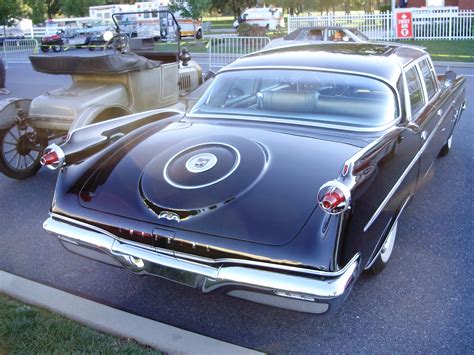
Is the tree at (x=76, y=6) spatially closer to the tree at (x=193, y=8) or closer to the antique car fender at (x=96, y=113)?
the tree at (x=193, y=8)

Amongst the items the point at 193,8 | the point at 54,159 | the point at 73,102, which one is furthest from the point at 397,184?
the point at 193,8

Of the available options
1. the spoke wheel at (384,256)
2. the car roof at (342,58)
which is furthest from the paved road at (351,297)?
the car roof at (342,58)

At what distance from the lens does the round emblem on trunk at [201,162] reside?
10.4ft

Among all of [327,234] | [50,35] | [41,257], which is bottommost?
[41,257]

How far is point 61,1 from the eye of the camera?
5284 centimetres

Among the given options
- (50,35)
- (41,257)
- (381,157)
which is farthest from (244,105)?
(50,35)

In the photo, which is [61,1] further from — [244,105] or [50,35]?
[244,105]

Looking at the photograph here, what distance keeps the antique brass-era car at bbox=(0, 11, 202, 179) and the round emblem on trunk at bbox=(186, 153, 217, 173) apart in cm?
253

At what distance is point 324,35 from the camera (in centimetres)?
1670

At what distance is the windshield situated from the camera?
3.80 m

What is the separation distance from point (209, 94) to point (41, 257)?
191 centimetres

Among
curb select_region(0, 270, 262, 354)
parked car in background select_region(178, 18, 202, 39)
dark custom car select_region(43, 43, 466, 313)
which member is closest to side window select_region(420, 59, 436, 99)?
dark custom car select_region(43, 43, 466, 313)

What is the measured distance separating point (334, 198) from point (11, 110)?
15.2ft

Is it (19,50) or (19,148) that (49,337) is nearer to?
(19,148)
